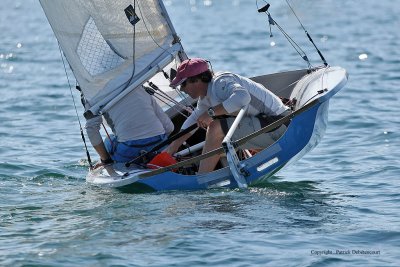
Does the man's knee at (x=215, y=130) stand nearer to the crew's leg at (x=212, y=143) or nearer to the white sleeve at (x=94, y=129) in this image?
the crew's leg at (x=212, y=143)

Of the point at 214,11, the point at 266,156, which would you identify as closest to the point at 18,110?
the point at 266,156

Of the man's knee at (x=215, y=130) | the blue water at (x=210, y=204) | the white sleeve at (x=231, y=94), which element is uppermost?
the white sleeve at (x=231, y=94)

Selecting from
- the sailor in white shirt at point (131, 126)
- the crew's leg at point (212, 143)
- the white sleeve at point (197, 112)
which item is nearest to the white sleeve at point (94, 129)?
the sailor in white shirt at point (131, 126)

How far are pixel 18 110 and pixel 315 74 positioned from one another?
304 inches

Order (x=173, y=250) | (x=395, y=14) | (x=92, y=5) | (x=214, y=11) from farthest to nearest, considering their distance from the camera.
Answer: (x=214, y=11)
(x=395, y=14)
(x=92, y=5)
(x=173, y=250)

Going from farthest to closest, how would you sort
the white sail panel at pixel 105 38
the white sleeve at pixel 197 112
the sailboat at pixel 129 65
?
the white sail panel at pixel 105 38 < the white sleeve at pixel 197 112 < the sailboat at pixel 129 65

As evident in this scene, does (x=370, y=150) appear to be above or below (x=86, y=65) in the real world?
below

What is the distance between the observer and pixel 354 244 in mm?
9219

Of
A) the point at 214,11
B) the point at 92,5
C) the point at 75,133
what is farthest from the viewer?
the point at 214,11

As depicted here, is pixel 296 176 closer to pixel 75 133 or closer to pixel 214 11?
pixel 75 133

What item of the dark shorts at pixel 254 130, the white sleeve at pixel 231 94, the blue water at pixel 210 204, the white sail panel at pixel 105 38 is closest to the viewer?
the blue water at pixel 210 204

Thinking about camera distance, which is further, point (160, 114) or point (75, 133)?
point (75, 133)

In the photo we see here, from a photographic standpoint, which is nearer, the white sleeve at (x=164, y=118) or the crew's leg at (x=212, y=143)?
the crew's leg at (x=212, y=143)

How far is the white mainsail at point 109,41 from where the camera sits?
11.8m
